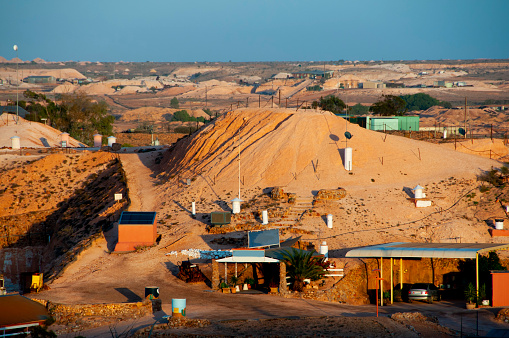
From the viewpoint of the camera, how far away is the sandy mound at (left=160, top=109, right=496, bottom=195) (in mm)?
39344

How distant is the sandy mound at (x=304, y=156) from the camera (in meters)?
39.3

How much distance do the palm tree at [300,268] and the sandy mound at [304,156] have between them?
37.5ft

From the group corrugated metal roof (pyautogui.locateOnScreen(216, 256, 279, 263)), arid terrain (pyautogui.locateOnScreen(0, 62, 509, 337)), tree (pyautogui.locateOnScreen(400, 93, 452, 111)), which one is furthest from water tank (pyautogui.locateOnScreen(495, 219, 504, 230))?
tree (pyautogui.locateOnScreen(400, 93, 452, 111))

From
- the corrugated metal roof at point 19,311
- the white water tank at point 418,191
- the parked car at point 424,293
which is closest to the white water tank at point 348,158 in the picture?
the white water tank at point 418,191

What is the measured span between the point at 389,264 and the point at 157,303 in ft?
33.4

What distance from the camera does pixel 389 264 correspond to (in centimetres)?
2753

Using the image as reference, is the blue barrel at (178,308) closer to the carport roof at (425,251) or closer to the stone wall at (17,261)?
the carport roof at (425,251)

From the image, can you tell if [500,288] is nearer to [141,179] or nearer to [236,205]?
[236,205]

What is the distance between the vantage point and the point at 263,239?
2866 cm

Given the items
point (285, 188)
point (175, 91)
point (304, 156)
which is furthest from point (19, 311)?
point (175, 91)

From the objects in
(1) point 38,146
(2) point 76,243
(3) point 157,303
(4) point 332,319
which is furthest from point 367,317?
(1) point 38,146

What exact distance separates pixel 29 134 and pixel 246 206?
3367 cm

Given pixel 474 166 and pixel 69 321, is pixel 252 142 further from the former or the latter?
pixel 69 321

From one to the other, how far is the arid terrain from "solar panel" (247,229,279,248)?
2.49m
